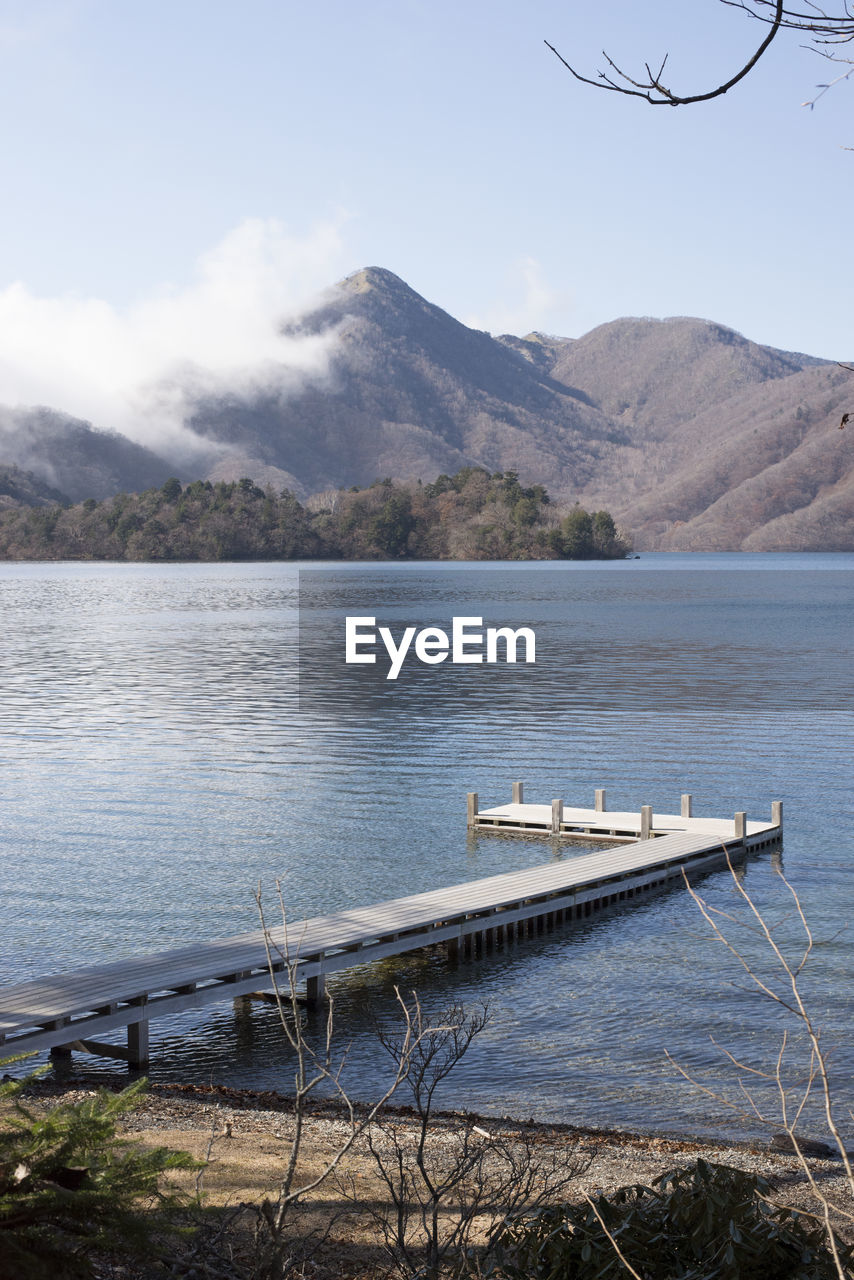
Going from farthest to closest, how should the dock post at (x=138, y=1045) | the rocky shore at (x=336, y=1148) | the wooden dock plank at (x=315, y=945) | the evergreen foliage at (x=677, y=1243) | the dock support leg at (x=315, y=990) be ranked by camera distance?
the dock support leg at (x=315, y=990) → the dock post at (x=138, y=1045) → the wooden dock plank at (x=315, y=945) → the rocky shore at (x=336, y=1148) → the evergreen foliage at (x=677, y=1243)

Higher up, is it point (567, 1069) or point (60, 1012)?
point (60, 1012)

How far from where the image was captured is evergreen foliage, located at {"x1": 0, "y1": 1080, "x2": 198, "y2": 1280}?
3.83 meters

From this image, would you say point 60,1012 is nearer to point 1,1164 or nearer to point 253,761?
point 1,1164

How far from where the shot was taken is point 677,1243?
13.8ft

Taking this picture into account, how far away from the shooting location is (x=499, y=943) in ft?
54.1

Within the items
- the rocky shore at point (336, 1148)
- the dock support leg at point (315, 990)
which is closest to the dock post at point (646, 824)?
the dock support leg at point (315, 990)

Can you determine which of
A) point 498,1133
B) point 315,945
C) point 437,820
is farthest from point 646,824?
point 498,1133

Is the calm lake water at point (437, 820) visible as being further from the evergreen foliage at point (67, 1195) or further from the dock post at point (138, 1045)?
the evergreen foliage at point (67, 1195)

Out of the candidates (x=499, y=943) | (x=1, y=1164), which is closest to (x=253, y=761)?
(x=499, y=943)

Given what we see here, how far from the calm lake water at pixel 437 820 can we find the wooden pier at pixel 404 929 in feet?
1.42

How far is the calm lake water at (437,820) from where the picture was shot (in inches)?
494

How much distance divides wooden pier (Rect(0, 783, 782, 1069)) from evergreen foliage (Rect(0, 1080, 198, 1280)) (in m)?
3.64

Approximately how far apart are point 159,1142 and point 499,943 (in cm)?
842

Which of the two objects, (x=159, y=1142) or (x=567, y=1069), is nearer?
(x=159, y=1142)
